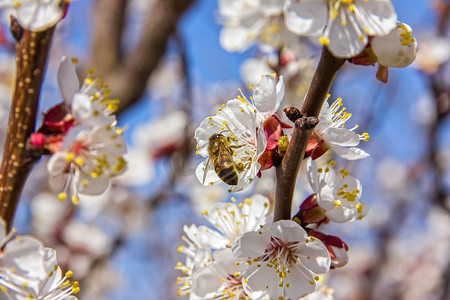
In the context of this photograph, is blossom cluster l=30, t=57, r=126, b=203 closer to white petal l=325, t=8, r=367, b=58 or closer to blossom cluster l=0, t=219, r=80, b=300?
blossom cluster l=0, t=219, r=80, b=300

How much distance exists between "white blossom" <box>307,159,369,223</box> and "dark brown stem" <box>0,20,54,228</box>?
642 millimetres

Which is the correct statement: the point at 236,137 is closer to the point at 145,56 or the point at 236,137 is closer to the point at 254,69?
the point at 254,69

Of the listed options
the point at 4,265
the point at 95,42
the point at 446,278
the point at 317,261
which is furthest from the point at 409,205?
the point at 4,265

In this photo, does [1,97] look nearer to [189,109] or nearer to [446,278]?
[189,109]

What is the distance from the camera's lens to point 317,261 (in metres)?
1.09

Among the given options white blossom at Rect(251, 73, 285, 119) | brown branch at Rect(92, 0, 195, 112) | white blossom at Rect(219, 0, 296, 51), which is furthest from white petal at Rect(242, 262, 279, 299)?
brown branch at Rect(92, 0, 195, 112)

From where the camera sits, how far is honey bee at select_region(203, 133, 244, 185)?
46.0 inches

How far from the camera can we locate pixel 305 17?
3.30 feet

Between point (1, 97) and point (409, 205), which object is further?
point (409, 205)

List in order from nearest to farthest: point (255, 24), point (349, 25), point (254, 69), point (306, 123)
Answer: point (306, 123)
point (349, 25)
point (255, 24)
point (254, 69)

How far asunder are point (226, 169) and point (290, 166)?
0.26 m

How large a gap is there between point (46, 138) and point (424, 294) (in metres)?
5.92

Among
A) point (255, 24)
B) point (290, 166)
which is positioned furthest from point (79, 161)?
point (255, 24)

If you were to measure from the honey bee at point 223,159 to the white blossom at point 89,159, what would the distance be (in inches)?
9.3
